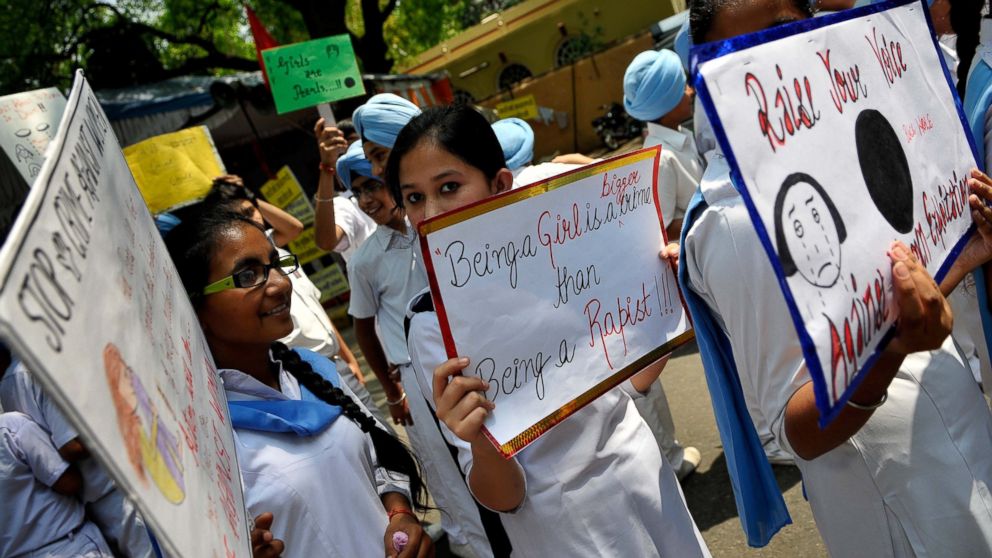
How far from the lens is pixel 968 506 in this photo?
146cm

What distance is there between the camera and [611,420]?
6.00 ft

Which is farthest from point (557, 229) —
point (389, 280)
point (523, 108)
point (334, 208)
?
point (523, 108)

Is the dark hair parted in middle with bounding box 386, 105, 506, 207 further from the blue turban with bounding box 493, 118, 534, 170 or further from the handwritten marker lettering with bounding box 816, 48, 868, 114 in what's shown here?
the blue turban with bounding box 493, 118, 534, 170

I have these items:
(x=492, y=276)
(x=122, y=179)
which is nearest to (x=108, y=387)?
(x=122, y=179)

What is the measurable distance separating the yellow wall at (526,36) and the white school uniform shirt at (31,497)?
2267 cm

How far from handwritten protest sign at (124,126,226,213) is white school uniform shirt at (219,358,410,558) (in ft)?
8.74

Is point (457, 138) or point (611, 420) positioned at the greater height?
point (457, 138)

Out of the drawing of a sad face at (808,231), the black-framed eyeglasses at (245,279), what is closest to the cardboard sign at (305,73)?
the black-framed eyeglasses at (245,279)

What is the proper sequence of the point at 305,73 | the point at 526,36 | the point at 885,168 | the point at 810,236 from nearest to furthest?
1. the point at 810,236
2. the point at 885,168
3. the point at 305,73
4. the point at 526,36

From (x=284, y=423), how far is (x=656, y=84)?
2.73m

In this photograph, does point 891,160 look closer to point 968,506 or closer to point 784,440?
point 784,440

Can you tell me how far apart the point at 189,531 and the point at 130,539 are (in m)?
2.48

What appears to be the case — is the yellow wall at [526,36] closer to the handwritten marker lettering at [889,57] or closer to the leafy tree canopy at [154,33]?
the leafy tree canopy at [154,33]

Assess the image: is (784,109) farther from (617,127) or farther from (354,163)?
(617,127)
